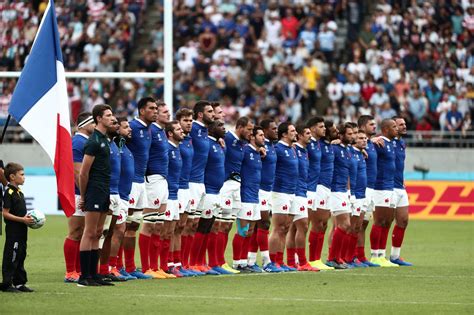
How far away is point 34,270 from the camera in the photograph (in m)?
18.5

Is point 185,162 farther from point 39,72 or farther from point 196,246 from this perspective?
point 39,72

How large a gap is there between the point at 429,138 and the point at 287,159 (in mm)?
15681

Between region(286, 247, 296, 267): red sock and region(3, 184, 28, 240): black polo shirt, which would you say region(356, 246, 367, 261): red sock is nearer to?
region(286, 247, 296, 267): red sock

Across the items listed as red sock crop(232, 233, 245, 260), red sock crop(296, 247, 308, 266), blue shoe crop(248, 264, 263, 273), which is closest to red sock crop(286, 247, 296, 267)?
red sock crop(296, 247, 308, 266)

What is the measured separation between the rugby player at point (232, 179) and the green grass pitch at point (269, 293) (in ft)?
3.46

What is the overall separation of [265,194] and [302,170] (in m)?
0.73

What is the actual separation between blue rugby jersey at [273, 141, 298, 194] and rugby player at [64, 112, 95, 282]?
12.2ft

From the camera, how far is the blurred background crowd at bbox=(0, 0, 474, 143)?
112 feet

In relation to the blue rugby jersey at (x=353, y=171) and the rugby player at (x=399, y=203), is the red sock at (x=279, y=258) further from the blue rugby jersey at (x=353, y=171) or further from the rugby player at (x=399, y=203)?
the rugby player at (x=399, y=203)

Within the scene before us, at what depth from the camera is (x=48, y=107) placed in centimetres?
1576

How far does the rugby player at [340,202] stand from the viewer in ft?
65.8

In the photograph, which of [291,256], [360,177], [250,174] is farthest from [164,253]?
[360,177]

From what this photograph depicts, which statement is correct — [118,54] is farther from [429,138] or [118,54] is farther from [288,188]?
[288,188]

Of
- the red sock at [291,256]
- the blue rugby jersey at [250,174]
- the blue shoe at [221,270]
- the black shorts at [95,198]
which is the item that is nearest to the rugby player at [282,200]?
the red sock at [291,256]
